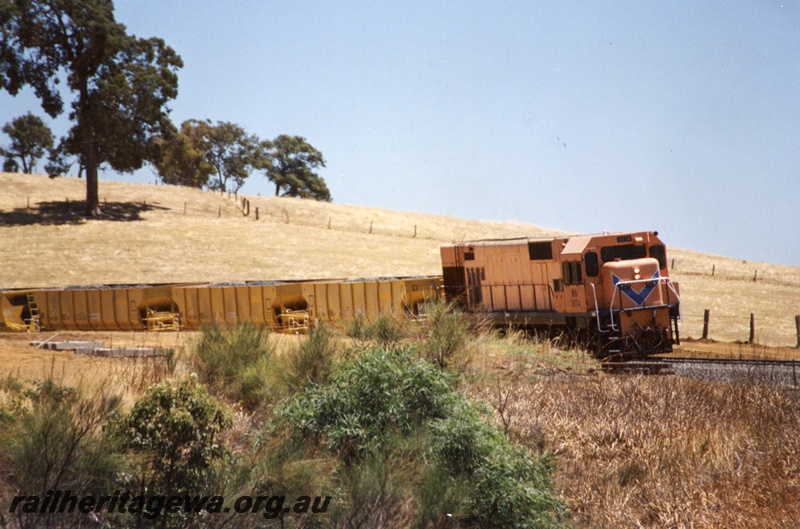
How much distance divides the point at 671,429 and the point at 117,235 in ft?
163

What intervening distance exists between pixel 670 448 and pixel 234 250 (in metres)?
44.9

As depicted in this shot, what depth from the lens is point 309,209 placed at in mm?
83875

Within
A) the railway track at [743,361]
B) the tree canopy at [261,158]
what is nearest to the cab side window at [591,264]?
the railway track at [743,361]

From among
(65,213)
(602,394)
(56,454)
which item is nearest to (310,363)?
(602,394)

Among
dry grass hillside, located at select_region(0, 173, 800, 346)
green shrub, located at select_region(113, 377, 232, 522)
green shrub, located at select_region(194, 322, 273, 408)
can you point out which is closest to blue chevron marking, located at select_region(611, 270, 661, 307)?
green shrub, located at select_region(194, 322, 273, 408)

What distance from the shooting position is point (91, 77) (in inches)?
2203

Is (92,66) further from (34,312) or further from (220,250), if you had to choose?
(34,312)

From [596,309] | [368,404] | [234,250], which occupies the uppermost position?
[234,250]

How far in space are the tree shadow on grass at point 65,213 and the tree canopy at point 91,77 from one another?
13.8 feet

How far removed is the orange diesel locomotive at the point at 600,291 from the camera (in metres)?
21.2

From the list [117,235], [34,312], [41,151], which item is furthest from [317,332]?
[41,151]

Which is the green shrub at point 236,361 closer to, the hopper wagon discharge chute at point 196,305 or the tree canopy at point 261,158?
the hopper wagon discharge chute at point 196,305

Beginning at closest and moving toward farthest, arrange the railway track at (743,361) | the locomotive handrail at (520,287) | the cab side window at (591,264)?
the railway track at (743,361)
the cab side window at (591,264)
the locomotive handrail at (520,287)

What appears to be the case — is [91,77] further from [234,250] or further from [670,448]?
[670,448]
